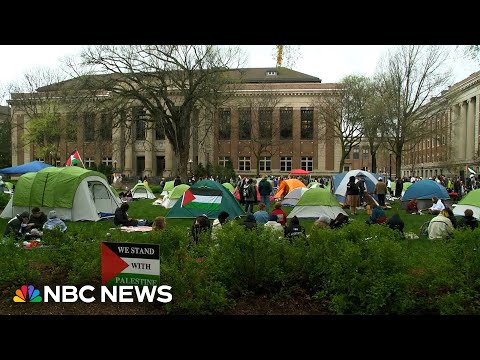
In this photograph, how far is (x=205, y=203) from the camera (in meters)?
17.1

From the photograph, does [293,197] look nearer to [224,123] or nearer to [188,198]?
[188,198]

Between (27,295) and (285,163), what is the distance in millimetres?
57981

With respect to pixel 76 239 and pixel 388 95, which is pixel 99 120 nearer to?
pixel 388 95

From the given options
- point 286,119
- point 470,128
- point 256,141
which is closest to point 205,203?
point 256,141

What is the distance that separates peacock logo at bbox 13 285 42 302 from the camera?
568 cm

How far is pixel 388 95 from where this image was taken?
35.9 m

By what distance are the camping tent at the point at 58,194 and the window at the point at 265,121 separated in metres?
41.9

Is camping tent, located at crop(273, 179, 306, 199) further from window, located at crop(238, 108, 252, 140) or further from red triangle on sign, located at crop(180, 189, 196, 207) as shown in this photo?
window, located at crop(238, 108, 252, 140)

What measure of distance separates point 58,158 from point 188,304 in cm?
6098

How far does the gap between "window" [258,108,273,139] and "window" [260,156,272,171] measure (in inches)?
239

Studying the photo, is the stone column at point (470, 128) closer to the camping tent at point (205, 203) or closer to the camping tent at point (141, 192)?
the camping tent at point (141, 192)

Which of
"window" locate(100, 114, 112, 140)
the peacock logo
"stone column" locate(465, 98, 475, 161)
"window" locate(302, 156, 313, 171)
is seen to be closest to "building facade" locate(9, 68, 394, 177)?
"window" locate(302, 156, 313, 171)
